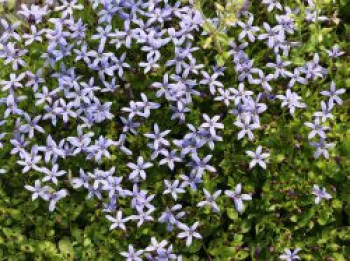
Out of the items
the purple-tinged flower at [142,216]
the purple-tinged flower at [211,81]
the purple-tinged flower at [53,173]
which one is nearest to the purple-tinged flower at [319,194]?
the purple-tinged flower at [211,81]

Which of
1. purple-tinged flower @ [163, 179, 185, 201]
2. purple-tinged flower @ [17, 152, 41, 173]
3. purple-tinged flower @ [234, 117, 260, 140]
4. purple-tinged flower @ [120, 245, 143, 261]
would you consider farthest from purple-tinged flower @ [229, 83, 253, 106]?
purple-tinged flower @ [17, 152, 41, 173]

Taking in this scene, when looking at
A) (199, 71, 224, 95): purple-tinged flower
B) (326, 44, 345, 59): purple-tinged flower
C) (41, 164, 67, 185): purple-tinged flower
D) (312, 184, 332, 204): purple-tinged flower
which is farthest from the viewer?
(326, 44, 345, 59): purple-tinged flower

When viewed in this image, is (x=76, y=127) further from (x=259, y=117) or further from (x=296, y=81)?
(x=296, y=81)

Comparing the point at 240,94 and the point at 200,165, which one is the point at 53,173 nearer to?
the point at 200,165

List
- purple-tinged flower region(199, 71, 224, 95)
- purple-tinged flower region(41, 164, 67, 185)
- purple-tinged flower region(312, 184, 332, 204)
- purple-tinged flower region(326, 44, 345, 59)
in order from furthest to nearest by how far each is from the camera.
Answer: purple-tinged flower region(326, 44, 345, 59)
purple-tinged flower region(199, 71, 224, 95)
purple-tinged flower region(41, 164, 67, 185)
purple-tinged flower region(312, 184, 332, 204)

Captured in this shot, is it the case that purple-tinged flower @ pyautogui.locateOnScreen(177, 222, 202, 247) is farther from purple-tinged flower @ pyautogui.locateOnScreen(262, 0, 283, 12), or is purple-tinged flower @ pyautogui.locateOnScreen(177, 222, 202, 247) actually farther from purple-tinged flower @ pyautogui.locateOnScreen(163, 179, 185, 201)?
purple-tinged flower @ pyautogui.locateOnScreen(262, 0, 283, 12)

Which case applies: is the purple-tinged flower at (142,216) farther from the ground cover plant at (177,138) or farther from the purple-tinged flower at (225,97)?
the purple-tinged flower at (225,97)

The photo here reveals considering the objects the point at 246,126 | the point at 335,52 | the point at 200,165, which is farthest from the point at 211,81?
the point at 335,52

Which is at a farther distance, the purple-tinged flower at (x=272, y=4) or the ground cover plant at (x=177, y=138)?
the purple-tinged flower at (x=272, y=4)

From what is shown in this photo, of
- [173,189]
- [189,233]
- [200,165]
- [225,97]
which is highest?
[225,97]
